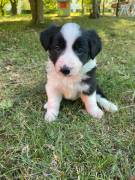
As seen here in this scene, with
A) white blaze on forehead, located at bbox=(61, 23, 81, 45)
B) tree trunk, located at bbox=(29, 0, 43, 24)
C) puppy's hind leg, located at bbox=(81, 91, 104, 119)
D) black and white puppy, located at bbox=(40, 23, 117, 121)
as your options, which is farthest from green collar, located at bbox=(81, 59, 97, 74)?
tree trunk, located at bbox=(29, 0, 43, 24)

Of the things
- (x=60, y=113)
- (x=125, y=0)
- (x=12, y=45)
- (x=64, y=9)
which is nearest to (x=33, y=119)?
(x=60, y=113)

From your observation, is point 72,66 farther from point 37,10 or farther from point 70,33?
point 37,10

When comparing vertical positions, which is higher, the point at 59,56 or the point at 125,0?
the point at 59,56

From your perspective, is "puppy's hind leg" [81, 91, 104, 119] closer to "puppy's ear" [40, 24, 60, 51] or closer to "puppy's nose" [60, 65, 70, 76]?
"puppy's nose" [60, 65, 70, 76]

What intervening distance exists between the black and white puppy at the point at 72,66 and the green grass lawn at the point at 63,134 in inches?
5.7

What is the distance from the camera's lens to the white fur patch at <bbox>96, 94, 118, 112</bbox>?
425cm

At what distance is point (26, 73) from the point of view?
5.62 m

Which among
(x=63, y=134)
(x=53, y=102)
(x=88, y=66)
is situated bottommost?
(x=63, y=134)

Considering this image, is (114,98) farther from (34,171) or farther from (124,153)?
(34,171)

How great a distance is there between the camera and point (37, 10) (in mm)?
11070

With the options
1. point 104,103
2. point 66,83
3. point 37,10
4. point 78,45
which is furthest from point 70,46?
point 37,10

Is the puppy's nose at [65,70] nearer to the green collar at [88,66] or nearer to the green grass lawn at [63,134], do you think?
the green collar at [88,66]

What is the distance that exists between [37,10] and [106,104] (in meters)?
7.35

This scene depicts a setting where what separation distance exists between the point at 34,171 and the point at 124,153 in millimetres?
876
